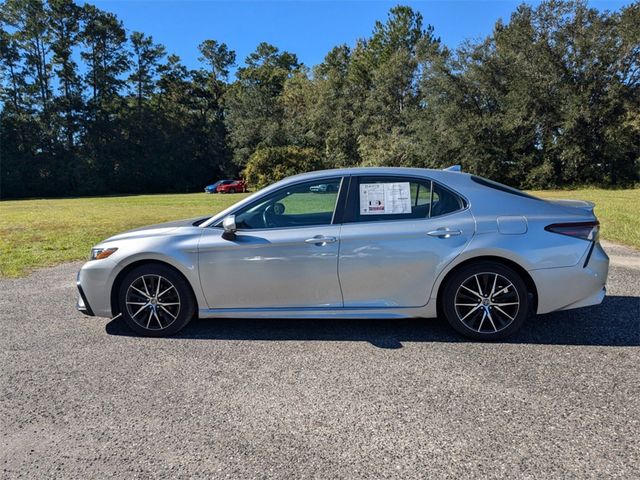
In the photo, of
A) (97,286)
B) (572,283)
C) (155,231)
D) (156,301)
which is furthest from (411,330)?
(97,286)

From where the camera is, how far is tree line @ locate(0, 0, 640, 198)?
3275 centimetres

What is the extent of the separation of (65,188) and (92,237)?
154 feet

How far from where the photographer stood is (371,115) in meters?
47.2

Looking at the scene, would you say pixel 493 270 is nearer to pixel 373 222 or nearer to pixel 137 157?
pixel 373 222

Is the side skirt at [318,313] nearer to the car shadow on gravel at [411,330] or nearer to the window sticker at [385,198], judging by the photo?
the car shadow on gravel at [411,330]

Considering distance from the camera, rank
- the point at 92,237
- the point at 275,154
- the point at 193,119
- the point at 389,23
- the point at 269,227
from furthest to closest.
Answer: the point at 193,119 → the point at 389,23 → the point at 275,154 → the point at 92,237 → the point at 269,227

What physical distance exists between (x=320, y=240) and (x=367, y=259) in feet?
1.50

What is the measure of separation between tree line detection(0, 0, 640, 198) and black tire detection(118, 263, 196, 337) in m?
35.0

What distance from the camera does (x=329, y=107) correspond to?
5150cm

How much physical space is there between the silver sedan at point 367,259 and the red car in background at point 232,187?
138 ft

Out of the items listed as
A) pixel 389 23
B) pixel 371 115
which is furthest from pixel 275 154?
pixel 389 23

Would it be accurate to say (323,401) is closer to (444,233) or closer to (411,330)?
(411,330)

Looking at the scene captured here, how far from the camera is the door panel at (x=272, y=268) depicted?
4.07 meters

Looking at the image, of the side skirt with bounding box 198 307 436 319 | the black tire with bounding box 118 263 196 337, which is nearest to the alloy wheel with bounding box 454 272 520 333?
the side skirt with bounding box 198 307 436 319
